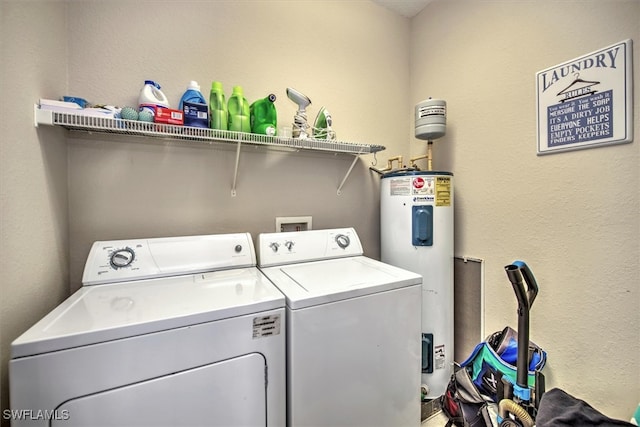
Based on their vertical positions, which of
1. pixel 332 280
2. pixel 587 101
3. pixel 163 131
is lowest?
pixel 332 280

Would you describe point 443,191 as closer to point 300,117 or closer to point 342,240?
point 342,240

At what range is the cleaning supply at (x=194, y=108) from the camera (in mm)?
1269

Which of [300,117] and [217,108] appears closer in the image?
[217,108]

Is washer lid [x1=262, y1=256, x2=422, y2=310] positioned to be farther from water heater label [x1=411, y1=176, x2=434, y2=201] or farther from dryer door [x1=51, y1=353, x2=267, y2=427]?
water heater label [x1=411, y1=176, x2=434, y2=201]

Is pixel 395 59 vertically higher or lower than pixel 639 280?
higher

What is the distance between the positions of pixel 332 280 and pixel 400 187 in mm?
825

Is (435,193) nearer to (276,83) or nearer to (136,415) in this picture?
(276,83)

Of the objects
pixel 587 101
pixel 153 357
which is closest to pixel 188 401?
pixel 153 357

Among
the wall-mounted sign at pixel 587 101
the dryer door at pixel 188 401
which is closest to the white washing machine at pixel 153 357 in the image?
the dryer door at pixel 188 401

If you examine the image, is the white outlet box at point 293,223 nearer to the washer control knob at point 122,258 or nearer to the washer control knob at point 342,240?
the washer control knob at point 342,240

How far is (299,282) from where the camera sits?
44.8 inches

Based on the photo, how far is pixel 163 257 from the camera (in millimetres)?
1225

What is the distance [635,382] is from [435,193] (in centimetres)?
117

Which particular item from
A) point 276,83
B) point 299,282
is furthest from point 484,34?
point 299,282
